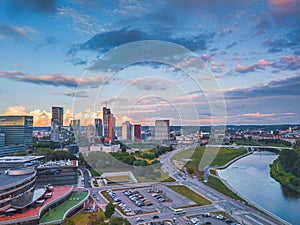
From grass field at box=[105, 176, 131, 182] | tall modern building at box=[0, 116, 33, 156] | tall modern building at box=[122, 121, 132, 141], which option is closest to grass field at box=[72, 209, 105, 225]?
grass field at box=[105, 176, 131, 182]

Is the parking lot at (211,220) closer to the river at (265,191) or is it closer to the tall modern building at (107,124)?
the river at (265,191)

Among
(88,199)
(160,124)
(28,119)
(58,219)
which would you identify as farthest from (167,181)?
(160,124)

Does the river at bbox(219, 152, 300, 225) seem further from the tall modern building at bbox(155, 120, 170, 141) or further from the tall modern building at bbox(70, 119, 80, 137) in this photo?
the tall modern building at bbox(70, 119, 80, 137)

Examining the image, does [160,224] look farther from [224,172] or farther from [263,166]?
[263,166]

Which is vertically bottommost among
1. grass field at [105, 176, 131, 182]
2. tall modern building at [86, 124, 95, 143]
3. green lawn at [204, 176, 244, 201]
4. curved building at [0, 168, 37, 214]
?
green lawn at [204, 176, 244, 201]

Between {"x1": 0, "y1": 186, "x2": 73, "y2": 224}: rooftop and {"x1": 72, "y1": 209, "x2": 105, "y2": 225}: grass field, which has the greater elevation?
{"x1": 0, "y1": 186, "x2": 73, "y2": 224}: rooftop

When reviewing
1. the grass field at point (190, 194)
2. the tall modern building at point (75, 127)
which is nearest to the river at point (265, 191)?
the grass field at point (190, 194)
